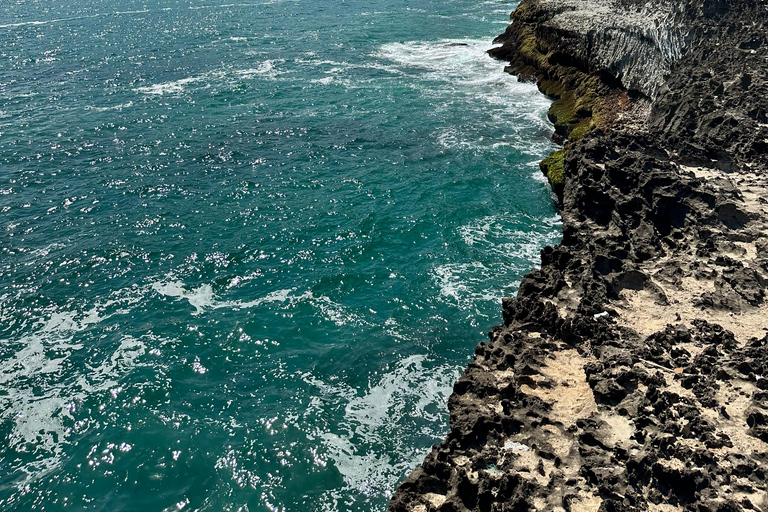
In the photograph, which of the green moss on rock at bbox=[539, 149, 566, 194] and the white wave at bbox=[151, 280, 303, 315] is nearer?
the white wave at bbox=[151, 280, 303, 315]

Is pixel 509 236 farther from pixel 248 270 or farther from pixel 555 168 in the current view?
pixel 248 270

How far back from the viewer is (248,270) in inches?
1451

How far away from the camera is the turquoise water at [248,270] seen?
976 inches

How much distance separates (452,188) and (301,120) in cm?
2156

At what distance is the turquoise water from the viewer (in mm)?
Result: 24781

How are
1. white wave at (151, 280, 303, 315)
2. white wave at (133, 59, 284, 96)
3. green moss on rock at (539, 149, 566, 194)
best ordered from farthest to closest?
white wave at (133, 59, 284, 96) → green moss on rock at (539, 149, 566, 194) → white wave at (151, 280, 303, 315)

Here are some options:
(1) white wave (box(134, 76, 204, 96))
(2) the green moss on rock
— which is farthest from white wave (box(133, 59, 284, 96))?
(2) the green moss on rock

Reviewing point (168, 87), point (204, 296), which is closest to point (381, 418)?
point (204, 296)

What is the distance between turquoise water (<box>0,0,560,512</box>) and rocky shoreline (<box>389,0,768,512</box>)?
17.2 feet

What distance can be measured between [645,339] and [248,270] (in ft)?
79.1

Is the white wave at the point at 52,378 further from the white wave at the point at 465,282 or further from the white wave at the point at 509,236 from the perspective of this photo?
the white wave at the point at 509,236

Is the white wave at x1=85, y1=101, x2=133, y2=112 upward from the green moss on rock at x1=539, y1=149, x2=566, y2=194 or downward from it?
downward

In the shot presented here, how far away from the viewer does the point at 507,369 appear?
75.5 ft

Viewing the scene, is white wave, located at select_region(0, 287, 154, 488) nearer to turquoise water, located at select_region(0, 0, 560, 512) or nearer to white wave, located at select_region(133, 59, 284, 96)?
turquoise water, located at select_region(0, 0, 560, 512)
